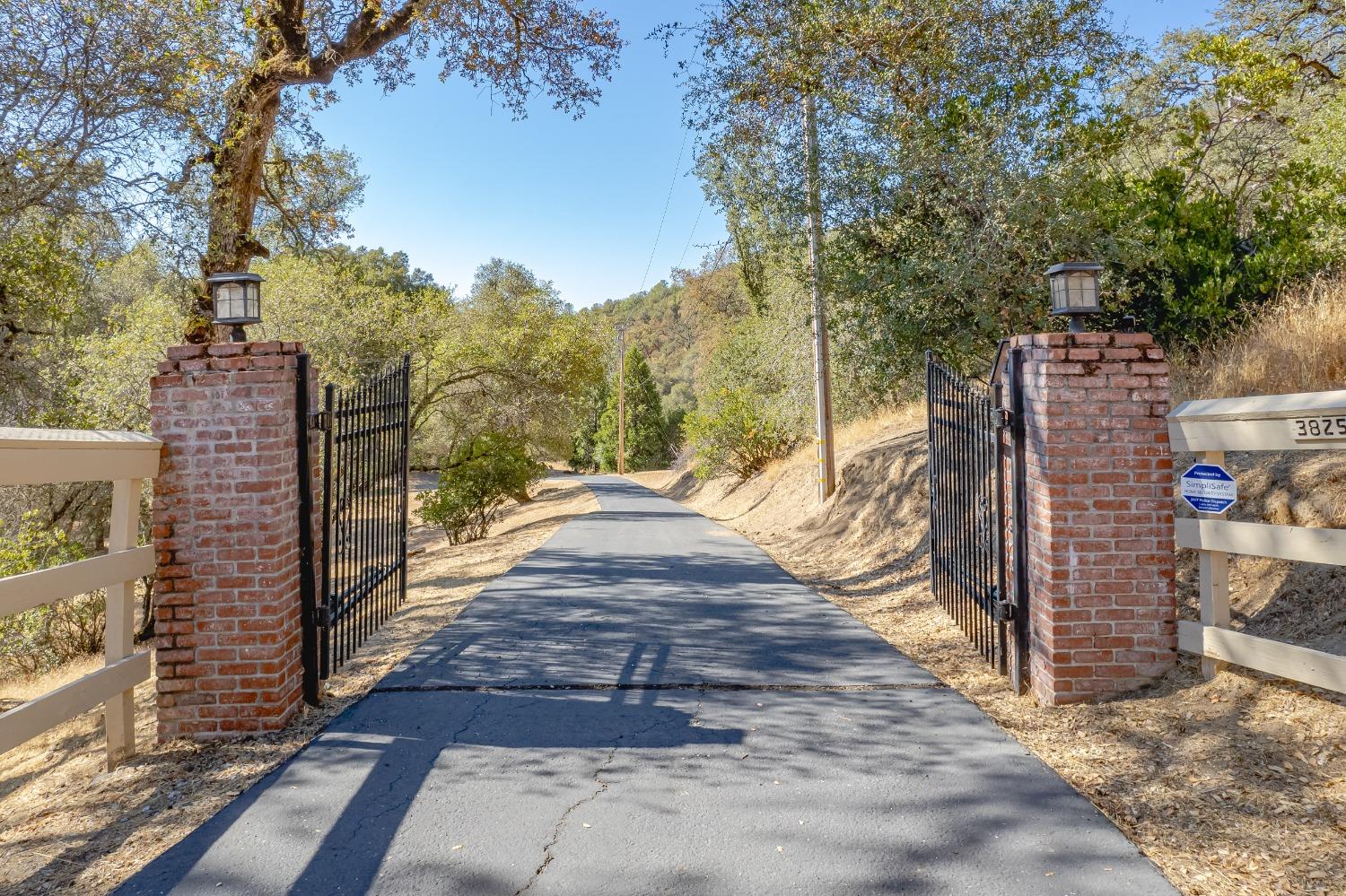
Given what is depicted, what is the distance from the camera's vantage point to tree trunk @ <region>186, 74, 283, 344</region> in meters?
7.98

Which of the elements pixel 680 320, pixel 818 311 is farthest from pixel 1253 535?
pixel 680 320

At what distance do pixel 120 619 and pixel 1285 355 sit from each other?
934 centimetres

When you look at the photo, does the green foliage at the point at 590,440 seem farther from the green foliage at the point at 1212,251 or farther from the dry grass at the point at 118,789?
the dry grass at the point at 118,789

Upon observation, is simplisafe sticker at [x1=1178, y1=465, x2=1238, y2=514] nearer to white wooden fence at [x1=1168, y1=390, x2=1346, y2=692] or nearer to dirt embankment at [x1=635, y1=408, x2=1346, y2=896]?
white wooden fence at [x1=1168, y1=390, x2=1346, y2=692]

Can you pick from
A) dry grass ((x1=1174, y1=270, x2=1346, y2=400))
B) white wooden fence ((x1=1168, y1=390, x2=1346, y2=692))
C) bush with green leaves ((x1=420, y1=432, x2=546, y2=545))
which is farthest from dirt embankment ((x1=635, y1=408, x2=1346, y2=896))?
bush with green leaves ((x1=420, y1=432, x2=546, y2=545))

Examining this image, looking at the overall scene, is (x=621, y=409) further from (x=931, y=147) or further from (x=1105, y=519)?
(x=1105, y=519)

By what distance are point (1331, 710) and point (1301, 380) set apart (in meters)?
4.65

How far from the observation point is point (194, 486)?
4.18 meters

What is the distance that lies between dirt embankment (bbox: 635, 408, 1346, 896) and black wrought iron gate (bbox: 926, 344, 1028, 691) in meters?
0.26

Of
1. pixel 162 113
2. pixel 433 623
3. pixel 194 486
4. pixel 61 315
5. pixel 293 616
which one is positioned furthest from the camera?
pixel 61 315

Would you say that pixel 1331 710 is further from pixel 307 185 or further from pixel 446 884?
pixel 307 185

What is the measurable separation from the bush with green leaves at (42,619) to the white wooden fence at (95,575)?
14.5ft

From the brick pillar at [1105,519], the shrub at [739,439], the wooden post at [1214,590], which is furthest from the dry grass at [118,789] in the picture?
the shrub at [739,439]

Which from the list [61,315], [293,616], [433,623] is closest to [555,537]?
[433,623]
